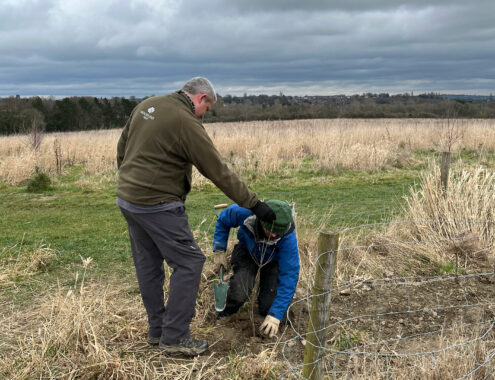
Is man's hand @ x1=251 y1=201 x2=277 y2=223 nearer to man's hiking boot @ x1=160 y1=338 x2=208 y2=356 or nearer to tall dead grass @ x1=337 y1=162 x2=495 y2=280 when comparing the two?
man's hiking boot @ x1=160 y1=338 x2=208 y2=356

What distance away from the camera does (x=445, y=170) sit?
5.07 meters

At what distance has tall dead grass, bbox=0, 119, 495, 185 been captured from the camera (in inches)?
428

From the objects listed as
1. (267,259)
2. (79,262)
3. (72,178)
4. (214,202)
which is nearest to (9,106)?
(72,178)

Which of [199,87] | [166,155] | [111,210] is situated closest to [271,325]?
[166,155]

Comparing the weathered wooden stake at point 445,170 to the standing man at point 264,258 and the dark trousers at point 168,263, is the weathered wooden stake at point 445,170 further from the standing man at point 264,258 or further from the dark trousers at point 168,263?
the dark trousers at point 168,263

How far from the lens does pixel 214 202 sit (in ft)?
25.8

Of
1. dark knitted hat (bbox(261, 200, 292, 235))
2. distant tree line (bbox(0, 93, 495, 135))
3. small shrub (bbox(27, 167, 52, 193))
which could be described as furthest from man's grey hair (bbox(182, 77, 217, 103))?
distant tree line (bbox(0, 93, 495, 135))

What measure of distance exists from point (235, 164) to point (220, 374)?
8491mm

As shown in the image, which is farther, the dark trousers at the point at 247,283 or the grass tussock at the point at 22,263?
the grass tussock at the point at 22,263

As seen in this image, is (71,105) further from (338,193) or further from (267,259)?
(267,259)

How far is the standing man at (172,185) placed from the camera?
8.10 feet

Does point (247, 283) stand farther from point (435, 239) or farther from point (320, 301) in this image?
point (435, 239)

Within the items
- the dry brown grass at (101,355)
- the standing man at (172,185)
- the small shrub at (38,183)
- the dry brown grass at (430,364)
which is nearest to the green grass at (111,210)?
the small shrub at (38,183)

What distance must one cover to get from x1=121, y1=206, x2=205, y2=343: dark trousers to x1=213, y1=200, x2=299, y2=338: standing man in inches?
20.6
